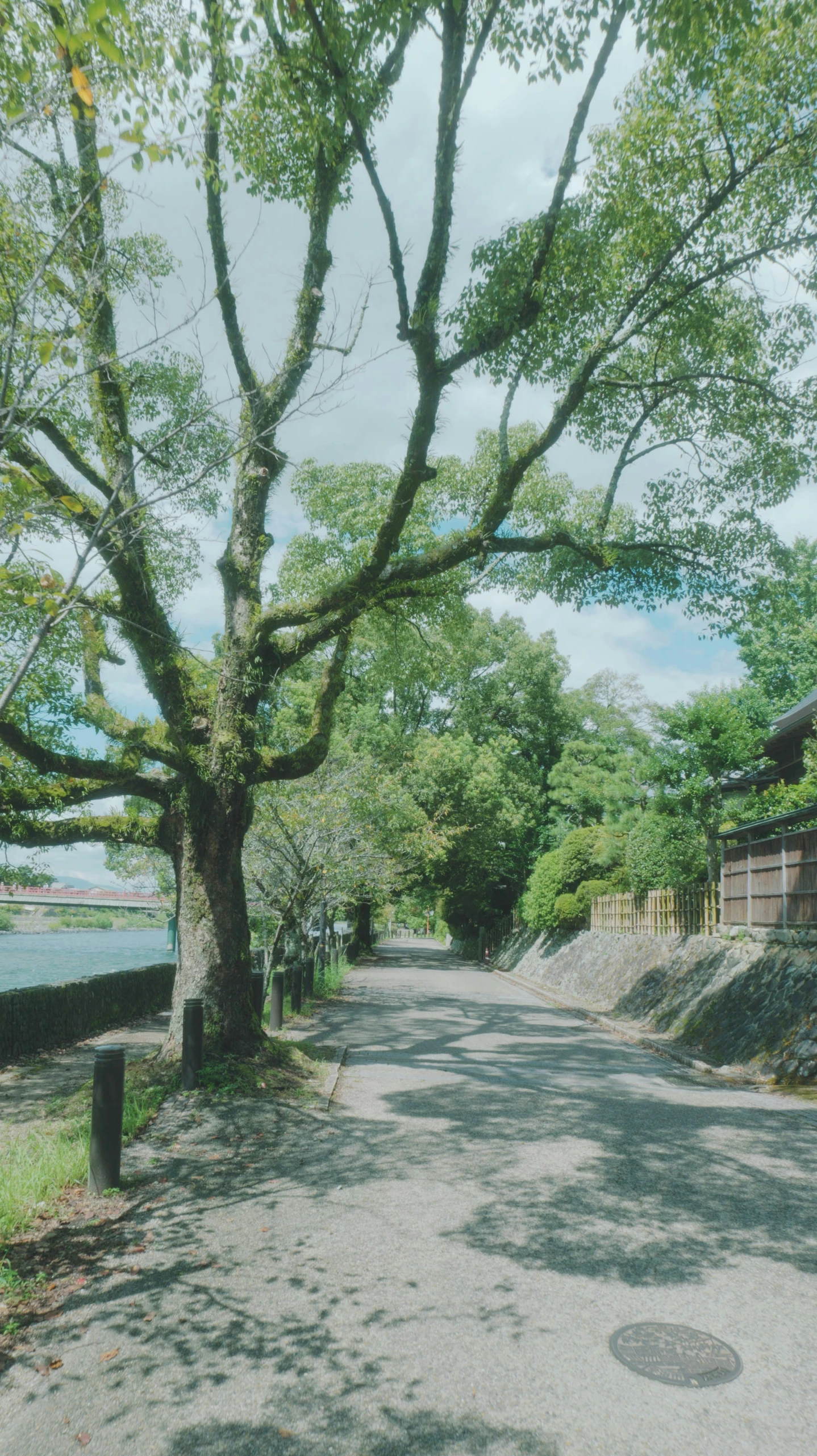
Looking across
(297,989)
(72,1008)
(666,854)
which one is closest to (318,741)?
(72,1008)

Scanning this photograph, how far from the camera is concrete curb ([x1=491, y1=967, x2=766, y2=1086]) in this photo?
10.7m

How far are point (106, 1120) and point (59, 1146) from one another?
848 millimetres

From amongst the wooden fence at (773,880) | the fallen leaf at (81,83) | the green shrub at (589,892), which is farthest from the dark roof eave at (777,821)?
the fallen leaf at (81,83)

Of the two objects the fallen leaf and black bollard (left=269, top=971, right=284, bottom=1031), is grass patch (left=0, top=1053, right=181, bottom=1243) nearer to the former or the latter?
black bollard (left=269, top=971, right=284, bottom=1031)

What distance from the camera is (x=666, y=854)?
18.8 metres

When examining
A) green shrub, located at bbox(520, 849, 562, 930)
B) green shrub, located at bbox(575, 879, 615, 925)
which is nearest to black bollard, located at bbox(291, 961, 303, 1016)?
green shrub, located at bbox(575, 879, 615, 925)

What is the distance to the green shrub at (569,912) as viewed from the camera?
85.9 ft

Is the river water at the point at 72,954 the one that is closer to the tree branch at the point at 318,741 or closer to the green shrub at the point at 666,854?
the tree branch at the point at 318,741

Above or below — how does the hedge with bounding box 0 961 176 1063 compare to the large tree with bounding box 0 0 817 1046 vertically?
below

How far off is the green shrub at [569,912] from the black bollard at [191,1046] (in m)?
19.3

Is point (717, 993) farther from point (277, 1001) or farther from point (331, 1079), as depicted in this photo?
point (331, 1079)

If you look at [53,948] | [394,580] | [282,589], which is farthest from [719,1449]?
[53,948]

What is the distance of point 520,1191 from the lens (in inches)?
233

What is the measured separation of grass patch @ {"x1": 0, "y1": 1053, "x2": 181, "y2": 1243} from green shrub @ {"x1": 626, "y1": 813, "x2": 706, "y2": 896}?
12.5 metres
